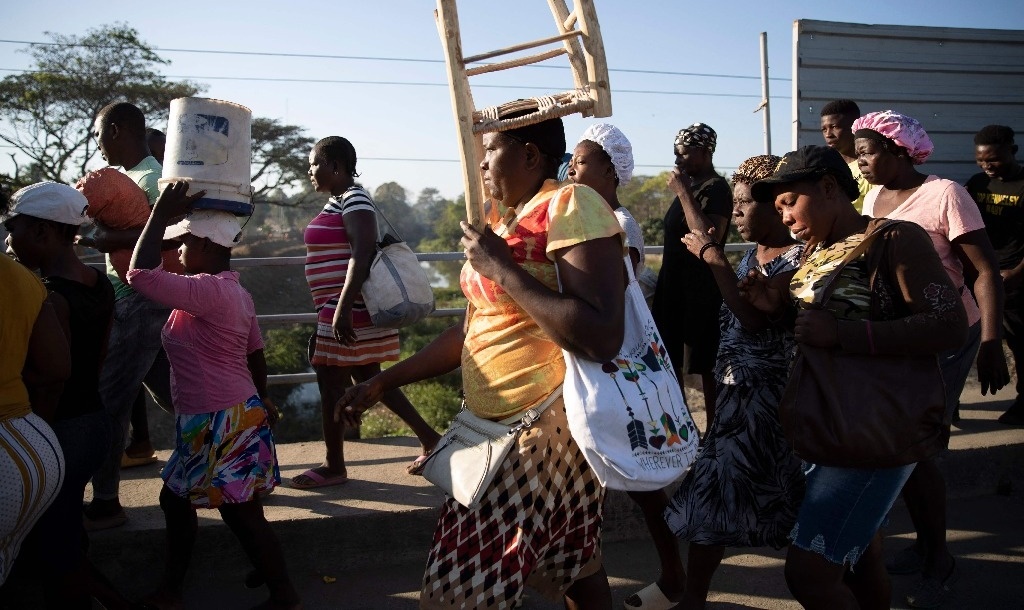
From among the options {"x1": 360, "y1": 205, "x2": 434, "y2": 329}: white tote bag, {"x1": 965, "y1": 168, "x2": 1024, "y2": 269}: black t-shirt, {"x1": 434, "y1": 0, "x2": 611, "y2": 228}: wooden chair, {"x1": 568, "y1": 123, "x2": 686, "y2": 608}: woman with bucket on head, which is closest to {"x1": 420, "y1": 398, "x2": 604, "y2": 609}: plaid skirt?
{"x1": 434, "y1": 0, "x2": 611, "y2": 228}: wooden chair

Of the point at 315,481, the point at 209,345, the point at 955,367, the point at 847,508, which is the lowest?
the point at 315,481

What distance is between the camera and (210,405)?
11.4ft

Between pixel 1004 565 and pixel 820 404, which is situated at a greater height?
pixel 820 404

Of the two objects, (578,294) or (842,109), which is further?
(842,109)

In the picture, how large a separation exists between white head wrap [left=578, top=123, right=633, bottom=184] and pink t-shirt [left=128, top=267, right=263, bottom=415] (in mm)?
1972

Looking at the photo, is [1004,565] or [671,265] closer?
[1004,565]

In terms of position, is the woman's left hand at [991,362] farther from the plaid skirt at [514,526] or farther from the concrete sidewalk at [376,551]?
the plaid skirt at [514,526]

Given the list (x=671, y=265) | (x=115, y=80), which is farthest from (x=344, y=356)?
(x=115, y=80)

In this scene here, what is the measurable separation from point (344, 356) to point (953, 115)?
5615mm

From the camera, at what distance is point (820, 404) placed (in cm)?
258

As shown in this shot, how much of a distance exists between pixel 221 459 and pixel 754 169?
2.34 meters

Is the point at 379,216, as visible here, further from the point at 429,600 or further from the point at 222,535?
the point at 429,600

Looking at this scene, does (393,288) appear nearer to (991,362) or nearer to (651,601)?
(651,601)

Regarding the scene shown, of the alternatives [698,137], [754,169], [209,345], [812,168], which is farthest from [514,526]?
[698,137]
